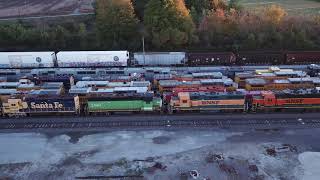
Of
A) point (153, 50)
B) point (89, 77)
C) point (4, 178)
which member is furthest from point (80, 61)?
point (4, 178)

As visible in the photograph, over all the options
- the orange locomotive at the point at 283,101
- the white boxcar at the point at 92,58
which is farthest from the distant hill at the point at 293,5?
the orange locomotive at the point at 283,101

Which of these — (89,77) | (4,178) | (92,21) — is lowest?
(4,178)

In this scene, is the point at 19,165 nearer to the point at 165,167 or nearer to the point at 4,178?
the point at 4,178

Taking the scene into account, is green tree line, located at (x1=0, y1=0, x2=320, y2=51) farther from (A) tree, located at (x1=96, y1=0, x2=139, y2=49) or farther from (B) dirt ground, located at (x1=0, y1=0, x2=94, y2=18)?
(B) dirt ground, located at (x1=0, y1=0, x2=94, y2=18)

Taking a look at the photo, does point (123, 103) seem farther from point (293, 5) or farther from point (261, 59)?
point (293, 5)

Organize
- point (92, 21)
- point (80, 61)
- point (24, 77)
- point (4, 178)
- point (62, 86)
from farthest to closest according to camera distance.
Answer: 1. point (92, 21)
2. point (80, 61)
3. point (24, 77)
4. point (62, 86)
5. point (4, 178)

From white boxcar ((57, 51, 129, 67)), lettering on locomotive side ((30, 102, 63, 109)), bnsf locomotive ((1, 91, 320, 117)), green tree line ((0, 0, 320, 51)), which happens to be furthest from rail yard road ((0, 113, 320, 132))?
green tree line ((0, 0, 320, 51))
